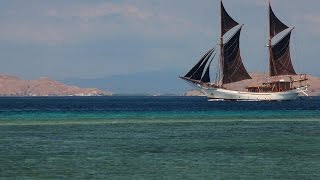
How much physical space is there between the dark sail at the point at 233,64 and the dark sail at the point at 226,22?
24.9ft

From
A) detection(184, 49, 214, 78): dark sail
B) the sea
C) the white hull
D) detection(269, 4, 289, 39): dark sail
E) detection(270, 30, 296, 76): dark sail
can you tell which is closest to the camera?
the sea

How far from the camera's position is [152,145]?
49000mm

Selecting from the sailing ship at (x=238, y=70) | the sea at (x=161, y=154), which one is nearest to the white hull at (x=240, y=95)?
the sailing ship at (x=238, y=70)

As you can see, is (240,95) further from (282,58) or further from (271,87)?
(282,58)

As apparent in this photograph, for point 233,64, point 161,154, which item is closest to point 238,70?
point 233,64

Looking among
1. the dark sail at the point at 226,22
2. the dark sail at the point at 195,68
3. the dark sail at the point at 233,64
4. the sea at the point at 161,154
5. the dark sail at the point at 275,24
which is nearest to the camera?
the sea at the point at 161,154

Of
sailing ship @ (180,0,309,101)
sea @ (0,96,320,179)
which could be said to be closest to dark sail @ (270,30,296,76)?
sailing ship @ (180,0,309,101)

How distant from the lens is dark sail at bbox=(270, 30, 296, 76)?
155 metres

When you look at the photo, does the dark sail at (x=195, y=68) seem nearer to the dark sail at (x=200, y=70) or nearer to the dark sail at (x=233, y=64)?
the dark sail at (x=200, y=70)

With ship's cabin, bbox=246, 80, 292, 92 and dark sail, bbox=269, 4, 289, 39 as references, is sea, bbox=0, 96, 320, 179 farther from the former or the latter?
ship's cabin, bbox=246, 80, 292, 92

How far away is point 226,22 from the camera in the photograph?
164 m

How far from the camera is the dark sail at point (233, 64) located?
15475 centimetres

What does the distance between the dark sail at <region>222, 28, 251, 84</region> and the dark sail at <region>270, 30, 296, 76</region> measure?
8447 millimetres

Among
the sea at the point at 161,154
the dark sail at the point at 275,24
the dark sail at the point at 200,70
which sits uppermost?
the dark sail at the point at 275,24
